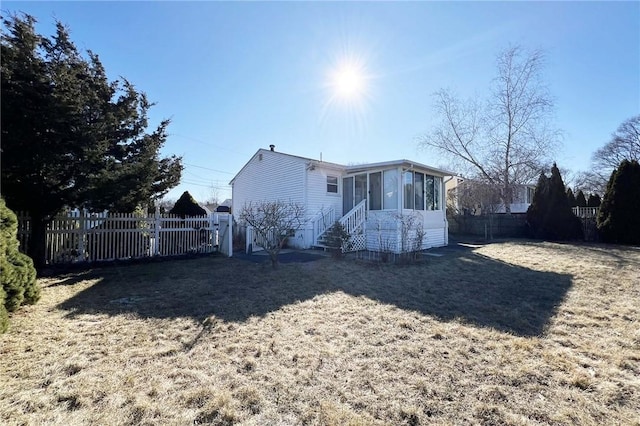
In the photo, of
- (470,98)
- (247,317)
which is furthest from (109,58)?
(470,98)

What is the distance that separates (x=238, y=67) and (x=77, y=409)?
11117 mm

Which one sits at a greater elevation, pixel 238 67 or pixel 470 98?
pixel 470 98

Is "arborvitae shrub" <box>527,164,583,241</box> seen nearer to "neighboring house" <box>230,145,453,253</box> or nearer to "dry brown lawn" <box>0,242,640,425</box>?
"neighboring house" <box>230,145,453,253</box>

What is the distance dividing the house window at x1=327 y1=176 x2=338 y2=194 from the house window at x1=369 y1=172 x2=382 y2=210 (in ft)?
5.66

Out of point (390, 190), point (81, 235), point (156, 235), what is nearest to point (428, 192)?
point (390, 190)

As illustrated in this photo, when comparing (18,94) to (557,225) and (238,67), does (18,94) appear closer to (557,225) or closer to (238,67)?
(238,67)

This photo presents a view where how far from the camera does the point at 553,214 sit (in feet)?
53.9

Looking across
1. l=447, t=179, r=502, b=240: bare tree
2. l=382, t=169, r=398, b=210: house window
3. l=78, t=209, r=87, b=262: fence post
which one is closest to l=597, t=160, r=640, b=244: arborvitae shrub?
l=447, t=179, r=502, b=240: bare tree

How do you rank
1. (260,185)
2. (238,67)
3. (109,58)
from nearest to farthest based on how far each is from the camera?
1. (109,58)
2. (238,67)
3. (260,185)

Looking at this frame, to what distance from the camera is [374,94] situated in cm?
1315

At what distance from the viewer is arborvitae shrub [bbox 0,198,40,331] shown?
14.0 feet

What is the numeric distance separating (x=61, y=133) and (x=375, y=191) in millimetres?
10162

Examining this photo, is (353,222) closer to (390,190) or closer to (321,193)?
(390,190)

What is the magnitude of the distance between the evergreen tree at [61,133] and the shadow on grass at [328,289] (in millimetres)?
2204
